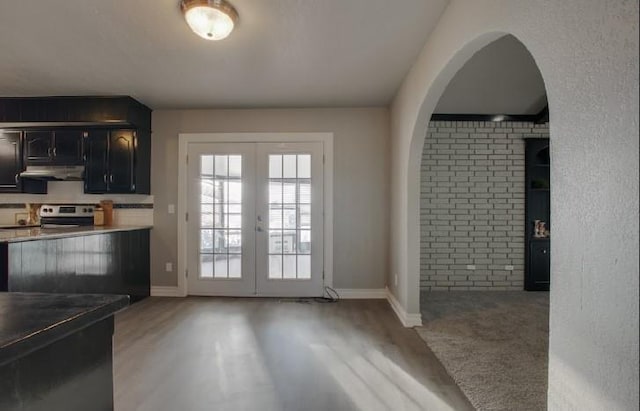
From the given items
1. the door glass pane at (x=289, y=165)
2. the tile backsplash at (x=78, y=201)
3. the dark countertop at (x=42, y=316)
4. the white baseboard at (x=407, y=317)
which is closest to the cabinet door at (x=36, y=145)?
the tile backsplash at (x=78, y=201)

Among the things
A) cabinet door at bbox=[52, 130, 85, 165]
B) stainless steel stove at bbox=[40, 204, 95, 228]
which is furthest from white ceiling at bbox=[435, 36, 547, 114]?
stainless steel stove at bbox=[40, 204, 95, 228]

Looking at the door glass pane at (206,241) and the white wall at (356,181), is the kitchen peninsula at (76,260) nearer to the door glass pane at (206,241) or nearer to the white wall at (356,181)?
the door glass pane at (206,241)

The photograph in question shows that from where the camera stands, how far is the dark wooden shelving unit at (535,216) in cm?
445

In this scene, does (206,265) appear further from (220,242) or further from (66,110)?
(66,110)

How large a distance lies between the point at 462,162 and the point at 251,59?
3123 millimetres

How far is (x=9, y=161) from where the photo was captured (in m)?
3.91

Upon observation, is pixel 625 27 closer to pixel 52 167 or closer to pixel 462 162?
pixel 462 162

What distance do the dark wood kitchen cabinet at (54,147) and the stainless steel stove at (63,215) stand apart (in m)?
0.56

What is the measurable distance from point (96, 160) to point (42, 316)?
151 inches

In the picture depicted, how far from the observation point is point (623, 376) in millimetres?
868

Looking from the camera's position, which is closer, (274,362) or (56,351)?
(56,351)

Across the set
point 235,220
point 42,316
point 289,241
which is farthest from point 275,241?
point 42,316

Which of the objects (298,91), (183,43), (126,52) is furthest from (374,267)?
(126,52)

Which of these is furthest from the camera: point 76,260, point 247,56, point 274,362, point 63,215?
point 63,215
